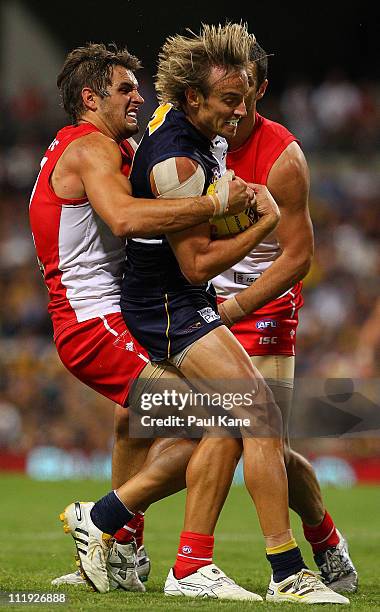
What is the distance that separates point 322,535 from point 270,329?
1192mm

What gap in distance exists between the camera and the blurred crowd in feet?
50.0

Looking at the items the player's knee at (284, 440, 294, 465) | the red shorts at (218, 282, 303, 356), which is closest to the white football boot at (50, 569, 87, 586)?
the player's knee at (284, 440, 294, 465)

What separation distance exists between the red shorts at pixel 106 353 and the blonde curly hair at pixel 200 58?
3.80 feet

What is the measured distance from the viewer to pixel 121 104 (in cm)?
592

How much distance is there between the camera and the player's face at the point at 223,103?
Answer: 5.26m

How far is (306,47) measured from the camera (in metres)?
21.4

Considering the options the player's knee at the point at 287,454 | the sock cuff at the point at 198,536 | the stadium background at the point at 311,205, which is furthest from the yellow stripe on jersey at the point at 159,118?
the stadium background at the point at 311,205

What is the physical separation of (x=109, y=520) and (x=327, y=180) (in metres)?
14.1

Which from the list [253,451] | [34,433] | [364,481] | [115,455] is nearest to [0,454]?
[34,433]

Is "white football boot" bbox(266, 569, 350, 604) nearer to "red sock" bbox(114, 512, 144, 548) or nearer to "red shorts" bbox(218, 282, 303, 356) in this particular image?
"red sock" bbox(114, 512, 144, 548)

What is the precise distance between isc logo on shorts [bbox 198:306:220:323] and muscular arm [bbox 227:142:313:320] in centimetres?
53

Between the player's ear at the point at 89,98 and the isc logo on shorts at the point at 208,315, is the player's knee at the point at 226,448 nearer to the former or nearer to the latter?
the isc logo on shorts at the point at 208,315

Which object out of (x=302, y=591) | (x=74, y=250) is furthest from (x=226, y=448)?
(x=74, y=250)

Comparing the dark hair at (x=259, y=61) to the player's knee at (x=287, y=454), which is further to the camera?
the dark hair at (x=259, y=61)
